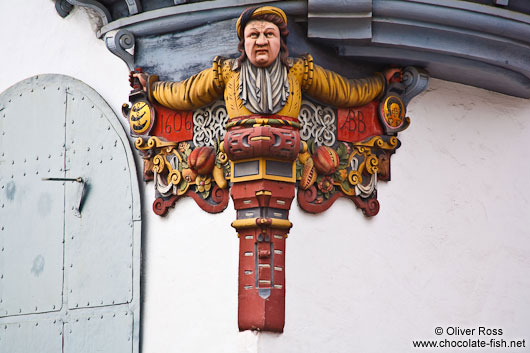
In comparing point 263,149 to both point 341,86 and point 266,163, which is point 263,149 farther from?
point 341,86

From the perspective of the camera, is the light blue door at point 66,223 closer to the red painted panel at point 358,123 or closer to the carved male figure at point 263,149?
the carved male figure at point 263,149

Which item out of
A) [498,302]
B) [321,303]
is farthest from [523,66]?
[321,303]

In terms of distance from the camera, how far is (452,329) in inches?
302

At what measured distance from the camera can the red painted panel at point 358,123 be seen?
24.7 feet

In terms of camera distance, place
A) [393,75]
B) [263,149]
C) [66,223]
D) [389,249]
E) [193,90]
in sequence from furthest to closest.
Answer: [66,223] < [393,75] < [389,249] < [193,90] < [263,149]

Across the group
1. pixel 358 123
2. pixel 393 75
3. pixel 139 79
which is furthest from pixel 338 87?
pixel 139 79

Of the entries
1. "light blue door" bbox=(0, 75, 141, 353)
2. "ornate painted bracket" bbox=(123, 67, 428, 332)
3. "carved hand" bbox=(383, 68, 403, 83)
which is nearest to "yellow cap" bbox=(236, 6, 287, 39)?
"ornate painted bracket" bbox=(123, 67, 428, 332)

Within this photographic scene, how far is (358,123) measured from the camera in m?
7.58

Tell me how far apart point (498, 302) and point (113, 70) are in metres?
2.81

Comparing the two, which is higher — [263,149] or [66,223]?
[263,149]

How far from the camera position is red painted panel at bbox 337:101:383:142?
7.52 m

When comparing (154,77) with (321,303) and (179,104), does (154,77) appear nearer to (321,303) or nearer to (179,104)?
(179,104)

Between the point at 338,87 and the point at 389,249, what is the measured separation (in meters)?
1.01

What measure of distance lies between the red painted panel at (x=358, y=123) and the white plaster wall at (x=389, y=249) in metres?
0.24
